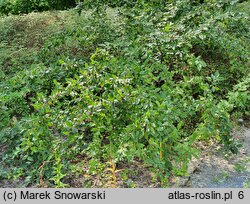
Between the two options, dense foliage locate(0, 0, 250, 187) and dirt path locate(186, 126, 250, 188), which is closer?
dense foliage locate(0, 0, 250, 187)

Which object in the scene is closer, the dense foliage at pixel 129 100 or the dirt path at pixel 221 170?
the dense foliage at pixel 129 100

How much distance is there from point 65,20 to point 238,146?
3.83m

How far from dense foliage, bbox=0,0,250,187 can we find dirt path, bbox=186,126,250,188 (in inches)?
5.6

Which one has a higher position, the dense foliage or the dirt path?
the dense foliage

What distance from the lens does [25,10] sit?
27.5 feet

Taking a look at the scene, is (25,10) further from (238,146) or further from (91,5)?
(238,146)

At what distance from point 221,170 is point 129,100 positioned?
96 centimetres

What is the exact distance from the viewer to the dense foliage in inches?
127

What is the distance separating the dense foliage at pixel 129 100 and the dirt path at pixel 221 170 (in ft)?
0.47

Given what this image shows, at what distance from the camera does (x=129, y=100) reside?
332 cm

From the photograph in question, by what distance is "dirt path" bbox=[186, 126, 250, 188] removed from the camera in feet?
11.1

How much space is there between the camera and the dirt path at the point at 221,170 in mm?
3371

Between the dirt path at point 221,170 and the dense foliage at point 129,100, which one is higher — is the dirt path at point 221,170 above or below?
below
